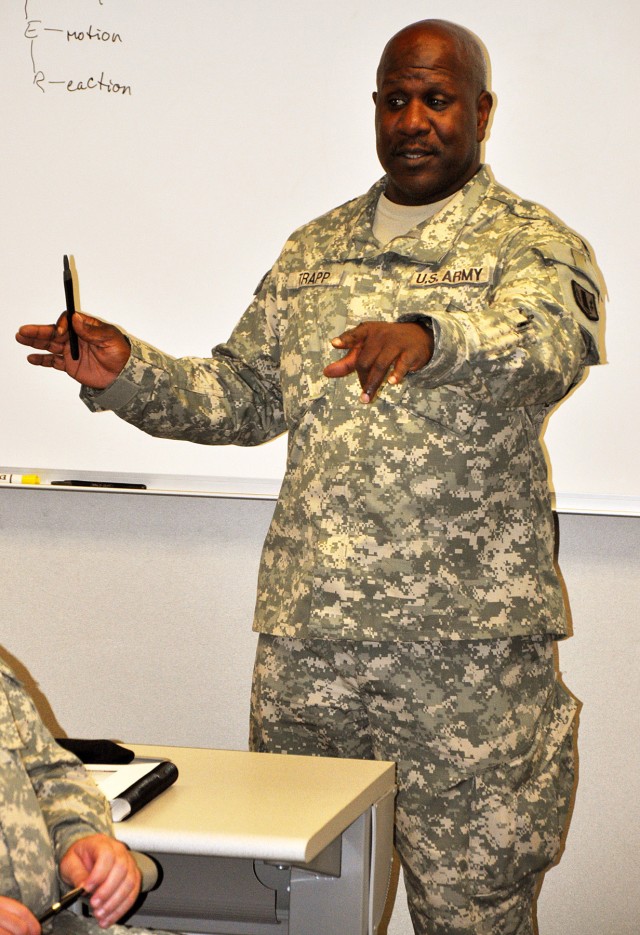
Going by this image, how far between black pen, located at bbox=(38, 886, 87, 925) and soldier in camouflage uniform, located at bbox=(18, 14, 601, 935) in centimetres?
73

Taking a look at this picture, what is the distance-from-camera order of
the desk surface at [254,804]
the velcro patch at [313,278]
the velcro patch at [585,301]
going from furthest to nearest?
the velcro patch at [313,278] → the velcro patch at [585,301] → the desk surface at [254,804]

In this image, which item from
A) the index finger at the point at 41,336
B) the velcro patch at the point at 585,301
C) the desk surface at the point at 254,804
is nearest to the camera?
the desk surface at the point at 254,804

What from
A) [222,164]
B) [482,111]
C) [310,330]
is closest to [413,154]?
[482,111]

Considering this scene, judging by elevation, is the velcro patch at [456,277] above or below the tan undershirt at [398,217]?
below

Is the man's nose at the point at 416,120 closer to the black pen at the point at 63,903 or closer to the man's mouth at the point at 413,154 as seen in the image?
the man's mouth at the point at 413,154

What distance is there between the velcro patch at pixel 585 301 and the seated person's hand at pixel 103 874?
97 centimetres

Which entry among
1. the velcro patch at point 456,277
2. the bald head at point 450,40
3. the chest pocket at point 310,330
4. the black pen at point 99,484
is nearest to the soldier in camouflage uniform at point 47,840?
the chest pocket at point 310,330

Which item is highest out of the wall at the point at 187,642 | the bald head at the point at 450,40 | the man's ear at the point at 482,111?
the bald head at the point at 450,40

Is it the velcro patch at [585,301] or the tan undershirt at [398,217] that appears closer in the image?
the velcro patch at [585,301]

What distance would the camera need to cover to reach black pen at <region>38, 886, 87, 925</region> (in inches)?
40.1

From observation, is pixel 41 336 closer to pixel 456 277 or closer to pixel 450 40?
pixel 456 277

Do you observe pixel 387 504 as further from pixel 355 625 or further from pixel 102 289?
pixel 102 289

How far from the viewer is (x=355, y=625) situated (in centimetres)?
171

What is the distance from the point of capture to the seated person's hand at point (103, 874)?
3.44 ft
